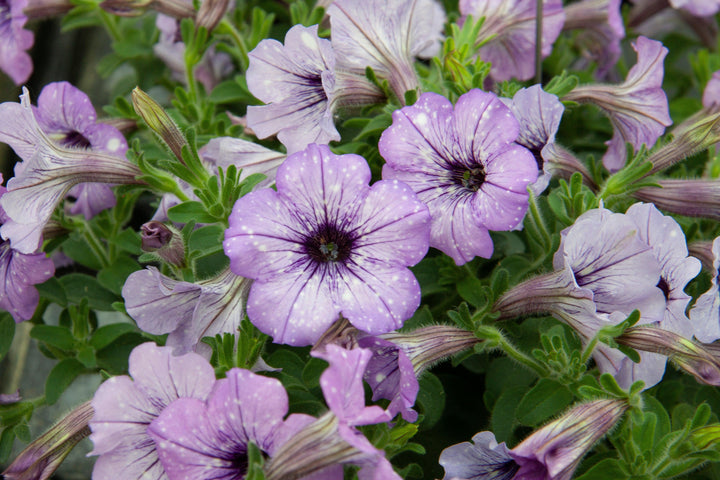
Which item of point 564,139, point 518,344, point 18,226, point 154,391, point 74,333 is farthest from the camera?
point 564,139

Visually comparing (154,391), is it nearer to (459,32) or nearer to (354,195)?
(354,195)

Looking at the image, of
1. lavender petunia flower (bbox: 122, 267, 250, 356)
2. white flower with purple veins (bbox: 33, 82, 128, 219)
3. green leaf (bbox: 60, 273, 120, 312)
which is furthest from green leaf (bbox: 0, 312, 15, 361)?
lavender petunia flower (bbox: 122, 267, 250, 356)

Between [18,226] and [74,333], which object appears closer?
[18,226]

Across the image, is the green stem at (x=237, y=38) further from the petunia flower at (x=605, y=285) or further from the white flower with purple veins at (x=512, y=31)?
the petunia flower at (x=605, y=285)

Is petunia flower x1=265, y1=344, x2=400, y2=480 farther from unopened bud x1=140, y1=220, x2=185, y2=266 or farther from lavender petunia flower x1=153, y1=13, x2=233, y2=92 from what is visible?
lavender petunia flower x1=153, y1=13, x2=233, y2=92

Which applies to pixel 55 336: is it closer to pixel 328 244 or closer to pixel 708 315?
pixel 328 244

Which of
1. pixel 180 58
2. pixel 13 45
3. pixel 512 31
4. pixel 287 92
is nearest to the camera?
pixel 287 92

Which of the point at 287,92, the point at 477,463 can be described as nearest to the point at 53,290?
the point at 287,92

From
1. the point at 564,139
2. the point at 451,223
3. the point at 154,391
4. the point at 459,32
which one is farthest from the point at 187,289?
the point at 564,139
